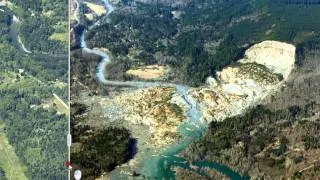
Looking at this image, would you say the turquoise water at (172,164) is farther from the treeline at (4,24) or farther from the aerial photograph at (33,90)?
the treeline at (4,24)

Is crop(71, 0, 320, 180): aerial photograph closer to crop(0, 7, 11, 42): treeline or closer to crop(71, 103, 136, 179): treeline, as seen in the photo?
crop(71, 103, 136, 179): treeline

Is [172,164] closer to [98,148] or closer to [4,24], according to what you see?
[98,148]

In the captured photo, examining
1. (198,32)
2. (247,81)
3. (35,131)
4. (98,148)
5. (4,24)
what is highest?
(4,24)

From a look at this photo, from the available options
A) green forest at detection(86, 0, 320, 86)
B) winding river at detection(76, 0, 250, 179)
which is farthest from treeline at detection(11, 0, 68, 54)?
winding river at detection(76, 0, 250, 179)

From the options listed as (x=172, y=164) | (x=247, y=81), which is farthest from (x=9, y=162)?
(x=247, y=81)

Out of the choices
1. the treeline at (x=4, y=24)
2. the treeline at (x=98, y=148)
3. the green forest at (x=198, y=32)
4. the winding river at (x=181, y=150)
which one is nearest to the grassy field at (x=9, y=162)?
the treeline at (x=98, y=148)

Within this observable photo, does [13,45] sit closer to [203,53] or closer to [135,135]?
[203,53]
